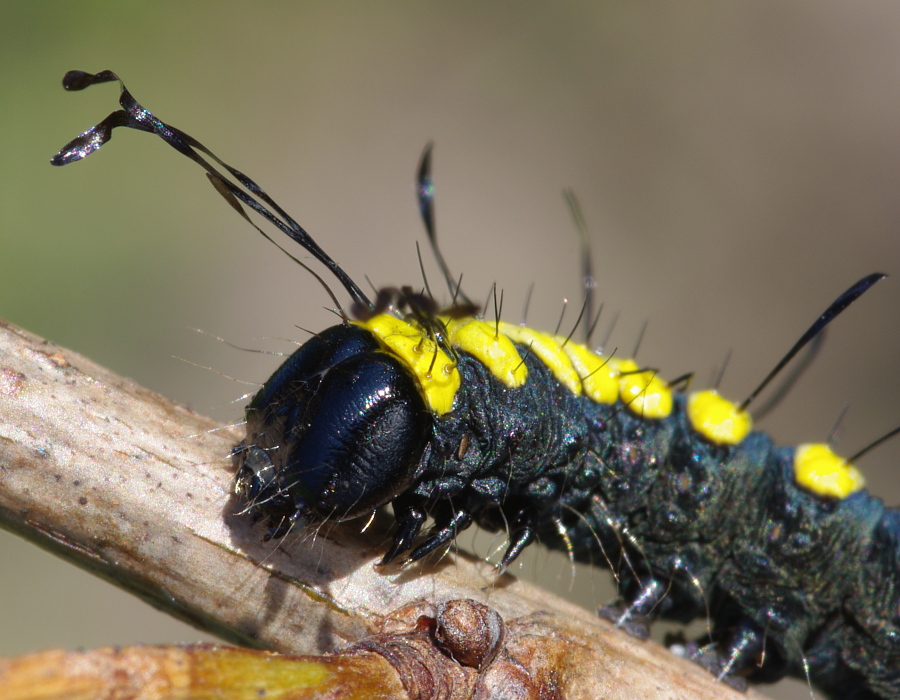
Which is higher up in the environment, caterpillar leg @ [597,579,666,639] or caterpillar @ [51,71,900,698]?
caterpillar @ [51,71,900,698]

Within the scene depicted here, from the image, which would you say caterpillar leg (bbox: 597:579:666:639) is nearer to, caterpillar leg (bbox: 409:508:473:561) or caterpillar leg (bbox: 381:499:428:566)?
caterpillar leg (bbox: 409:508:473:561)

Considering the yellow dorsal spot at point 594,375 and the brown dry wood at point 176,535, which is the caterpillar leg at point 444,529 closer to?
the brown dry wood at point 176,535

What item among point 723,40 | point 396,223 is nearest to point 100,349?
point 396,223

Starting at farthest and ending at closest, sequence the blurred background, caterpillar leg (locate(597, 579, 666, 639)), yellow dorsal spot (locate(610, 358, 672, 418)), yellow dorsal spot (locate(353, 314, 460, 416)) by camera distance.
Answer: the blurred background → yellow dorsal spot (locate(610, 358, 672, 418)) → caterpillar leg (locate(597, 579, 666, 639)) → yellow dorsal spot (locate(353, 314, 460, 416))

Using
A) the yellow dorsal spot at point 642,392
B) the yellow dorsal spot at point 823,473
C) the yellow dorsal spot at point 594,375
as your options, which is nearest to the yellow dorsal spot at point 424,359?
the yellow dorsal spot at point 594,375

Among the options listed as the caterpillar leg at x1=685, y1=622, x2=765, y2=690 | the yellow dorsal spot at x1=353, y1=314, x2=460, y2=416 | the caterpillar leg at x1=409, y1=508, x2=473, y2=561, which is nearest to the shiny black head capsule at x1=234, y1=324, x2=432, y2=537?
the yellow dorsal spot at x1=353, y1=314, x2=460, y2=416

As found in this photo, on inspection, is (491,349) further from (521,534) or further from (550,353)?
(521,534)
